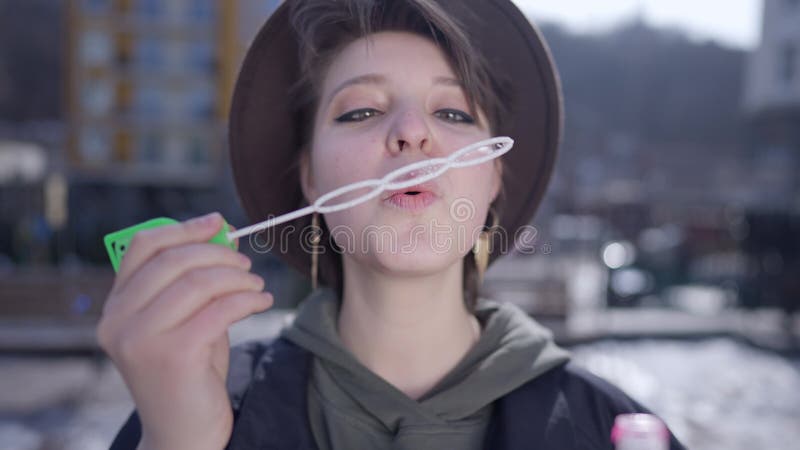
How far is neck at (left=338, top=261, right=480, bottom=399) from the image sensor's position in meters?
1.50

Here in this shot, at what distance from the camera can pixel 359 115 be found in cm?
146

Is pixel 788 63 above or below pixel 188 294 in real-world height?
above

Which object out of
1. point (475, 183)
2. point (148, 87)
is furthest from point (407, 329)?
point (148, 87)

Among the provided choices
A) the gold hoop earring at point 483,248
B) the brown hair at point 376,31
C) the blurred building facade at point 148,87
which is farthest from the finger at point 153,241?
the blurred building facade at point 148,87

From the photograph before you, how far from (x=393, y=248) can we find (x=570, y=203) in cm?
2676

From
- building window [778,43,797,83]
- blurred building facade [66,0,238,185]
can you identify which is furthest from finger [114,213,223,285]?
blurred building facade [66,0,238,185]

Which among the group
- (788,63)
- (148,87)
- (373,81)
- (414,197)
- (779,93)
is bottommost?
(414,197)

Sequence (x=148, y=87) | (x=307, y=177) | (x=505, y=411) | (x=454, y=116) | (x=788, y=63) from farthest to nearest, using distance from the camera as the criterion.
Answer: (x=148, y=87) → (x=788, y=63) → (x=307, y=177) → (x=454, y=116) → (x=505, y=411)

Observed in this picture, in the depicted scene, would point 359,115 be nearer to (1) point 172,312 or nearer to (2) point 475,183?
(2) point 475,183

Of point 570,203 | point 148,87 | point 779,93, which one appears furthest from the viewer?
point 148,87

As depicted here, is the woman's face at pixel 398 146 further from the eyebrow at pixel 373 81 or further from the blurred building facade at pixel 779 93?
the blurred building facade at pixel 779 93

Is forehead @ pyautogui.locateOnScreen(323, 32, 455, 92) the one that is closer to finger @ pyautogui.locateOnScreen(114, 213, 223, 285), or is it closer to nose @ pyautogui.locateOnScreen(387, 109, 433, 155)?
nose @ pyautogui.locateOnScreen(387, 109, 433, 155)

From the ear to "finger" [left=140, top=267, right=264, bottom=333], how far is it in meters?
0.60

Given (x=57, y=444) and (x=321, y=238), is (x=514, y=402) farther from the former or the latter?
(x=57, y=444)
